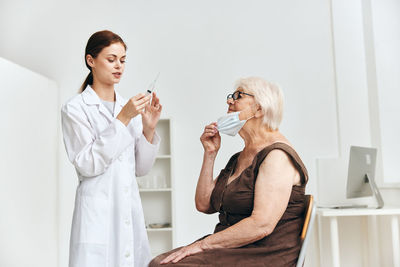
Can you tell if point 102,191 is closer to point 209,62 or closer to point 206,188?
point 206,188

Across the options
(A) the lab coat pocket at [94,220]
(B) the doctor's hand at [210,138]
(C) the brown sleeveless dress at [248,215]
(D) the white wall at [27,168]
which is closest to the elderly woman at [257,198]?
(C) the brown sleeveless dress at [248,215]

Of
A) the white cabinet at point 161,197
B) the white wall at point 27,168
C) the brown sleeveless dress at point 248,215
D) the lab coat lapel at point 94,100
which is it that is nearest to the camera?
the brown sleeveless dress at point 248,215

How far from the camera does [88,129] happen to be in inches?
72.1

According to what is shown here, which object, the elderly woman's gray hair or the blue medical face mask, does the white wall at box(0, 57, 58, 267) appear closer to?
the blue medical face mask

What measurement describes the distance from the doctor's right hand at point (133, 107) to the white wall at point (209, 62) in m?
2.17

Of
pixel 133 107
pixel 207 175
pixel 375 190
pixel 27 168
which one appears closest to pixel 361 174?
pixel 375 190

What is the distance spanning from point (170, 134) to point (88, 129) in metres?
2.03

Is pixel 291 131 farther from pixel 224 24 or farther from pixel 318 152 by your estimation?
pixel 224 24

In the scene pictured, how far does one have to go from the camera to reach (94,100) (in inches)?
74.7

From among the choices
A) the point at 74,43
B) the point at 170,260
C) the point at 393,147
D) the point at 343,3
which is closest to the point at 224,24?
the point at 343,3

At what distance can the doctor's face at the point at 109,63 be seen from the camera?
6.23ft

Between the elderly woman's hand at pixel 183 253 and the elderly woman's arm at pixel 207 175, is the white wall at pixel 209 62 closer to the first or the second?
the elderly woman's arm at pixel 207 175

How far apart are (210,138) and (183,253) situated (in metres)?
0.61

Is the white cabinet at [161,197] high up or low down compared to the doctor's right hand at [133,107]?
down
